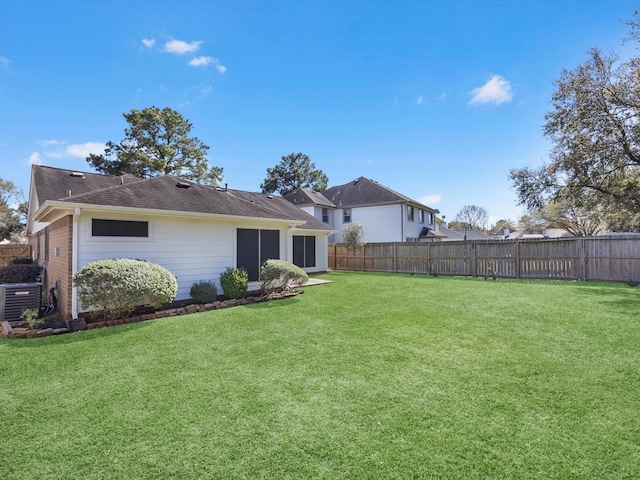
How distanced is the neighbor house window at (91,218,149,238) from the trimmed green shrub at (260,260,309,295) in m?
3.44

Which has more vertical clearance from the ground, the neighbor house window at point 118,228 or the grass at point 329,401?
the neighbor house window at point 118,228

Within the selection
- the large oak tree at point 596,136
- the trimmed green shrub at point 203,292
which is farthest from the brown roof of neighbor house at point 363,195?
the trimmed green shrub at point 203,292

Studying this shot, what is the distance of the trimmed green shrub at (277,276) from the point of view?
952cm

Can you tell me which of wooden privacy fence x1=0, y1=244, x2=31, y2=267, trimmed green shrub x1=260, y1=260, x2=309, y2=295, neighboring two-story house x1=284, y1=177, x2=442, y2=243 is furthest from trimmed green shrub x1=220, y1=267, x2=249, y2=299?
wooden privacy fence x1=0, y1=244, x2=31, y2=267

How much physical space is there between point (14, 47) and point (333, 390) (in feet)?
53.4

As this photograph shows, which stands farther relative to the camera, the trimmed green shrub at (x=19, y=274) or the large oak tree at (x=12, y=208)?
the large oak tree at (x=12, y=208)

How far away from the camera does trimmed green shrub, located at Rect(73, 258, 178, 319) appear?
628cm

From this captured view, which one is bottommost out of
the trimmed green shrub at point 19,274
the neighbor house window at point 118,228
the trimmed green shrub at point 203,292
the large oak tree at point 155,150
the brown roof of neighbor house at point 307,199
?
the trimmed green shrub at point 203,292

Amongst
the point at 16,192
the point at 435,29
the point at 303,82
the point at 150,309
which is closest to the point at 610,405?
the point at 150,309

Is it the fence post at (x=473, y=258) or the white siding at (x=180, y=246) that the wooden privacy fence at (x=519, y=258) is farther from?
the white siding at (x=180, y=246)

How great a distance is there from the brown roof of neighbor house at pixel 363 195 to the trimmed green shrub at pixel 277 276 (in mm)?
15135

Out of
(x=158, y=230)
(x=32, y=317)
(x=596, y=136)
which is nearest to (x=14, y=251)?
(x=32, y=317)

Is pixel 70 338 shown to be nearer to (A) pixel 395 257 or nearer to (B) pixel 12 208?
(A) pixel 395 257

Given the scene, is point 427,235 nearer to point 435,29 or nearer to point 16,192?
point 435,29
